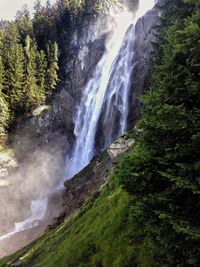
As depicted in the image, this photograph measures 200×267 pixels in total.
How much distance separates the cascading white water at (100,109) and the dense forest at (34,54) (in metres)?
8.13

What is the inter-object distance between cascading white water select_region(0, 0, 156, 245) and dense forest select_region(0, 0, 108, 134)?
8.13 metres

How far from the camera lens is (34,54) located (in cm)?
6128

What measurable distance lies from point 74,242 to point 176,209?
347 inches

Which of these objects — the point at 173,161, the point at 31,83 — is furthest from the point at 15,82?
the point at 173,161

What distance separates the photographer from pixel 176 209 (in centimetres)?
788

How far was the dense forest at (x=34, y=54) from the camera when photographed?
186 feet

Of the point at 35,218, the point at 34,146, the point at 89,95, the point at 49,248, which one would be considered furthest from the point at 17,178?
the point at 49,248

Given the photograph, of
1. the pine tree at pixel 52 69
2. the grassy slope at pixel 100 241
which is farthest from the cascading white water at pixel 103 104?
the grassy slope at pixel 100 241

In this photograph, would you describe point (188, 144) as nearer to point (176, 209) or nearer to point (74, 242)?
point (176, 209)

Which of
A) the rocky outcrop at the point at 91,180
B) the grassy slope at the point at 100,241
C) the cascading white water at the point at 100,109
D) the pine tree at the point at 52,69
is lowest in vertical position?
the grassy slope at the point at 100,241

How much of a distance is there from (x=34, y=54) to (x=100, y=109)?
18.1 meters

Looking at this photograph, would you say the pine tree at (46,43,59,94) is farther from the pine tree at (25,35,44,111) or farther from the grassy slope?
the grassy slope

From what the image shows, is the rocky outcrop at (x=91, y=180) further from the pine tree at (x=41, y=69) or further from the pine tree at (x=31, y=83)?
the pine tree at (x=41, y=69)

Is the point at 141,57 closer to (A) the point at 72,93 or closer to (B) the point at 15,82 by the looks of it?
(A) the point at 72,93
